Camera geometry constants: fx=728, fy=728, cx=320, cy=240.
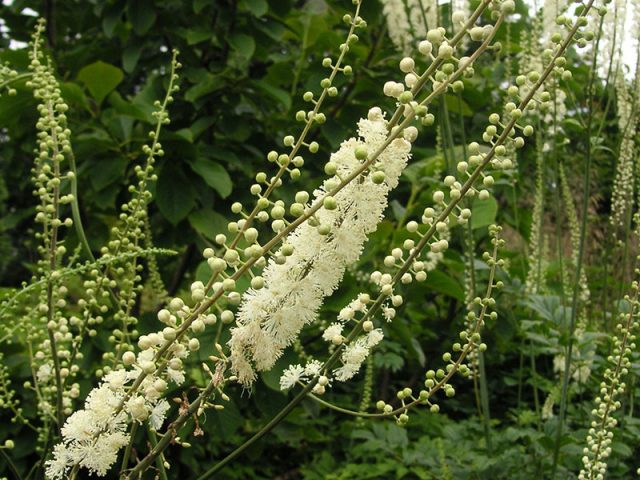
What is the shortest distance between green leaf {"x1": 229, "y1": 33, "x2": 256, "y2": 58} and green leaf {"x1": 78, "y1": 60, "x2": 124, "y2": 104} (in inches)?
20.6

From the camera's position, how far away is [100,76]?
2.73 m

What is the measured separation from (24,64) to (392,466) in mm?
2030

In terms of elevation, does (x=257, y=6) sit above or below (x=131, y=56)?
above

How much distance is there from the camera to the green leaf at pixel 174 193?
2863mm

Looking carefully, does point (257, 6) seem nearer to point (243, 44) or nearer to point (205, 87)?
point (243, 44)

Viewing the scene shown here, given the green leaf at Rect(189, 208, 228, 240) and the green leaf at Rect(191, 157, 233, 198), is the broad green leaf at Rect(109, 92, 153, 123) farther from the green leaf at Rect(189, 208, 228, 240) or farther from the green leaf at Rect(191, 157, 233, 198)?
the green leaf at Rect(189, 208, 228, 240)

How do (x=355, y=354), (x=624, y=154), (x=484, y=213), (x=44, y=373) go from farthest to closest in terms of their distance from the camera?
(x=484, y=213) → (x=624, y=154) → (x=44, y=373) → (x=355, y=354)

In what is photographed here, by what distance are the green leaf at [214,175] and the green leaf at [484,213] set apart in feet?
3.00

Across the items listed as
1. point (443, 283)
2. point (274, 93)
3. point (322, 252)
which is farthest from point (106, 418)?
point (274, 93)

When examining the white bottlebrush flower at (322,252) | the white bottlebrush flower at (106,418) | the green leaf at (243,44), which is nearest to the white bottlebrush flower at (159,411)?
the white bottlebrush flower at (106,418)

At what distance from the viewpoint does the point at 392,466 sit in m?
2.66

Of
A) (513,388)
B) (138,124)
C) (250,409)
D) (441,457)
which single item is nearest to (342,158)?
(441,457)

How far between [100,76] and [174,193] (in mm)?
522

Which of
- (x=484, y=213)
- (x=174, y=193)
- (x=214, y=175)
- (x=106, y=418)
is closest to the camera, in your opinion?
(x=106, y=418)
